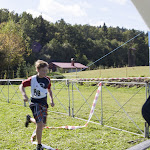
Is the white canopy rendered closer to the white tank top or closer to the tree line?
the white tank top

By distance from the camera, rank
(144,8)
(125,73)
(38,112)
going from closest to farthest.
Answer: (144,8) → (38,112) → (125,73)

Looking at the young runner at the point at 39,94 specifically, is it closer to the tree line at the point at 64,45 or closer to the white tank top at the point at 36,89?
the white tank top at the point at 36,89

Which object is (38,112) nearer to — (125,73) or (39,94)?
(39,94)

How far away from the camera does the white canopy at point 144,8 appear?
115cm

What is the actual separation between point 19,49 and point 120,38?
56.8 meters

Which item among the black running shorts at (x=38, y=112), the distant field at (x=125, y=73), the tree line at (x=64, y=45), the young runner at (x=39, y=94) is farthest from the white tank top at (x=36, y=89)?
the tree line at (x=64, y=45)

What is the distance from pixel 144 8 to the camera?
1.17 meters

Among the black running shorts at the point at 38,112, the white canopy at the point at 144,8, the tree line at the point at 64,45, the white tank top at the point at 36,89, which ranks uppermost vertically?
the tree line at the point at 64,45

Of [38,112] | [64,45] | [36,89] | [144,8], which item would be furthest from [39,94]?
[64,45]

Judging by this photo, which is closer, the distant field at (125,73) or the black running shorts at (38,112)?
the black running shorts at (38,112)

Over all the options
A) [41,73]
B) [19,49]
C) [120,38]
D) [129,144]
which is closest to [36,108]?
[41,73]

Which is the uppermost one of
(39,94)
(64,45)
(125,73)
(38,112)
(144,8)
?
(64,45)

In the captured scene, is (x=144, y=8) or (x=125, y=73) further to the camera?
(x=125, y=73)

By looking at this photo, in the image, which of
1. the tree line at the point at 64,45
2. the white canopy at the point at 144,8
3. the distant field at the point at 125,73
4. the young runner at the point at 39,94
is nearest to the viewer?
the white canopy at the point at 144,8
